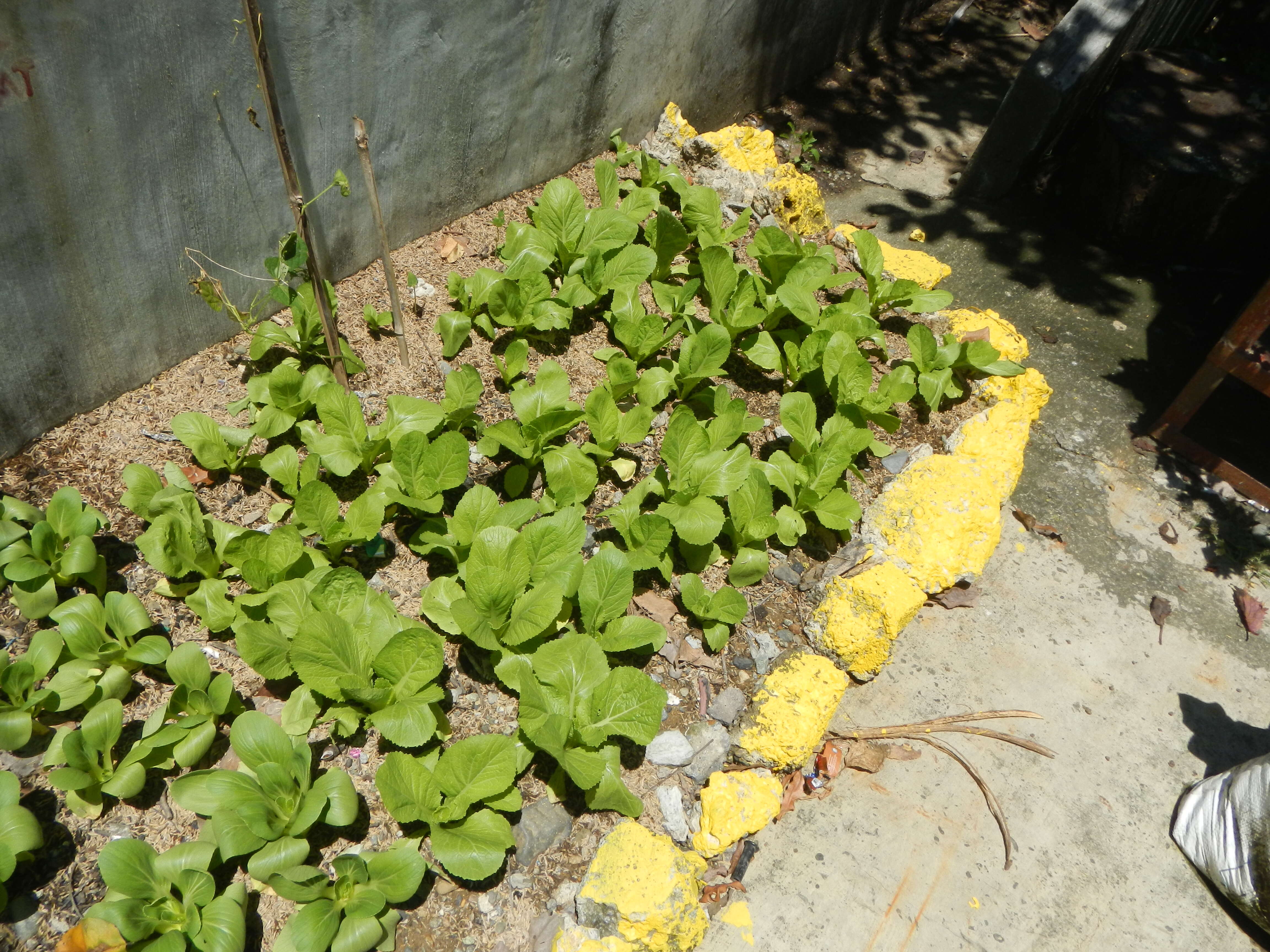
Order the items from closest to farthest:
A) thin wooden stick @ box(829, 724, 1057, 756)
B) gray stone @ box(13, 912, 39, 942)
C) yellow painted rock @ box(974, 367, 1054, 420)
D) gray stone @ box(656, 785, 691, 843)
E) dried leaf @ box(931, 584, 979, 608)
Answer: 1. gray stone @ box(13, 912, 39, 942)
2. gray stone @ box(656, 785, 691, 843)
3. thin wooden stick @ box(829, 724, 1057, 756)
4. dried leaf @ box(931, 584, 979, 608)
5. yellow painted rock @ box(974, 367, 1054, 420)

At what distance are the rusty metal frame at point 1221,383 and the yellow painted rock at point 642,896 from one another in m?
3.03

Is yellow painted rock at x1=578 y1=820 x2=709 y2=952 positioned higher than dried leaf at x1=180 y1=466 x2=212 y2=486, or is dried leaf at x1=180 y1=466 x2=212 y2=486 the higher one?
dried leaf at x1=180 y1=466 x2=212 y2=486

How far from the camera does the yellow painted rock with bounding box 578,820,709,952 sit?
7.20ft

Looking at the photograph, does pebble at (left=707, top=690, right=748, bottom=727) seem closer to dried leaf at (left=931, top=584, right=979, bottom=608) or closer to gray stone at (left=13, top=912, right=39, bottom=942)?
dried leaf at (left=931, top=584, right=979, bottom=608)

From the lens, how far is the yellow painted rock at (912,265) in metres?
4.40

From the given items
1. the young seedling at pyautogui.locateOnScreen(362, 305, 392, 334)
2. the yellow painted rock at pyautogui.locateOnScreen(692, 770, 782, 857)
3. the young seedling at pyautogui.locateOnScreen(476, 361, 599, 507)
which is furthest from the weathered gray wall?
the yellow painted rock at pyautogui.locateOnScreen(692, 770, 782, 857)

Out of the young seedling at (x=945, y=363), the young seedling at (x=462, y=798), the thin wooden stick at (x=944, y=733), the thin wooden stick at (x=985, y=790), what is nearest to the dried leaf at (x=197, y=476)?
the young seedling at (x=462, y=798)

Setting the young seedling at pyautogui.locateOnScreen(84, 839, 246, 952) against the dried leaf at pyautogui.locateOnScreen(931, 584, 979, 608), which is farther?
the dried leaf at pyautogui.locateOnScreen(931, 584, 979, 608)

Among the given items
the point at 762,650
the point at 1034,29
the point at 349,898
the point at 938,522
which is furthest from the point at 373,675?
the point at 1034,29

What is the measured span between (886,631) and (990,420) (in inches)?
51.3

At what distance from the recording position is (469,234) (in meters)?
3.86

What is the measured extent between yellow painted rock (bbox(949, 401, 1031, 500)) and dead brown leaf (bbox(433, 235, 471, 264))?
226 centimetres

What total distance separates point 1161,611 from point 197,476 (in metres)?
3.57

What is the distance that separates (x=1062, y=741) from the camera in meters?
2.91
